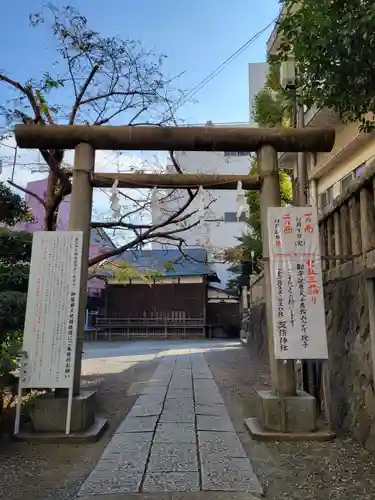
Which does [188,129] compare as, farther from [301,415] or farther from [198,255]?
[198,255]

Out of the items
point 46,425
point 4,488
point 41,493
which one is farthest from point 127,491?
point 46,425

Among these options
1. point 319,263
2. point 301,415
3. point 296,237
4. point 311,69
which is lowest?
point 301,415

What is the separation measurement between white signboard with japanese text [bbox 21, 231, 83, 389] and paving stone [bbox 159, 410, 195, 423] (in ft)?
5.24

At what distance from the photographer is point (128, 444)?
5078 mm

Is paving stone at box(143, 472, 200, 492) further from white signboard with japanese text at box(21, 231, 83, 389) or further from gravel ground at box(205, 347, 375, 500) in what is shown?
white signboard with japanese text at box(21, 231, 83, 389)

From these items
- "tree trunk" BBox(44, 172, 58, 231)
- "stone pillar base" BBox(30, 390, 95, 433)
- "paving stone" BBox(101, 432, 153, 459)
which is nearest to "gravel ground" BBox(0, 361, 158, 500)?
"paving stone" BBox(101, 432, 153, 459)

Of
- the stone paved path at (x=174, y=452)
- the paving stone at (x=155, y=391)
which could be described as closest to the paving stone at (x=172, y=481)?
the stone paved path at (x=174, y=452)

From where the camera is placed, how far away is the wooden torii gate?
20.0 feet

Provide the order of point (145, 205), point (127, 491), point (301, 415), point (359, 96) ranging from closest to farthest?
point (127, 491)
point (359, 96)
point (301, 415)
point (145, 205)

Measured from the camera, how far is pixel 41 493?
12.8ft

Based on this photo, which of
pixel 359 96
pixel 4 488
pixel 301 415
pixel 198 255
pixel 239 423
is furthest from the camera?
pixel 198 255

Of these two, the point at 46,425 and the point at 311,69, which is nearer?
the point at 311,69

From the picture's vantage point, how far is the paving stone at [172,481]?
3.79 m

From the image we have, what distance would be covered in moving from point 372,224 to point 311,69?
1.90 metres
